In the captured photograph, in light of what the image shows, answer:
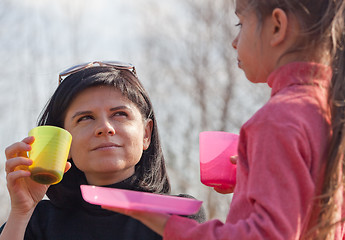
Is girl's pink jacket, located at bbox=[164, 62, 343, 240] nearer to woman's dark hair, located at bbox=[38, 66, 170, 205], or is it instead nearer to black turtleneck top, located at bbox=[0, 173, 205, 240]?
black turtleneck top, located at bbox=[0, 173, 205, 240]

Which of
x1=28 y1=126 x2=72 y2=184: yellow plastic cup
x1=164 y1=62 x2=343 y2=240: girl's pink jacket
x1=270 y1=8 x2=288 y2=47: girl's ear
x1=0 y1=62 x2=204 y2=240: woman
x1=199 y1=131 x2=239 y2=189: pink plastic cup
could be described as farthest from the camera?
x1=0 y1=62 x2=204 y2=240: woman

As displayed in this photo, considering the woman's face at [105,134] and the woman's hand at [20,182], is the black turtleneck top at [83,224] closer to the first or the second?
the woman's face at [105,134]

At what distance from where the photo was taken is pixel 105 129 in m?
2.87

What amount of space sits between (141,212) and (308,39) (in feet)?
2.71

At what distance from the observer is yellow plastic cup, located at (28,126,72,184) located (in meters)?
2.37

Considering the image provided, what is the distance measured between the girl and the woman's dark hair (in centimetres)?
127

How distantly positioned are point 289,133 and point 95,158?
4.89ft

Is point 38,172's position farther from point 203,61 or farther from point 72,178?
point 203,61

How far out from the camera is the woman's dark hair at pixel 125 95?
3.10 metres

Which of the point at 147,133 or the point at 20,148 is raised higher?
the point at 20,148

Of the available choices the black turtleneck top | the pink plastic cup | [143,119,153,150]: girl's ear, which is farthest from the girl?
[143,119,153,150]: girl's ear

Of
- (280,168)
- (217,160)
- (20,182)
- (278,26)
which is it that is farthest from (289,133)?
(20,182)

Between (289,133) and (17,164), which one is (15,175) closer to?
(17,164)

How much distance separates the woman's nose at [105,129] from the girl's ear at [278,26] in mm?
1255
